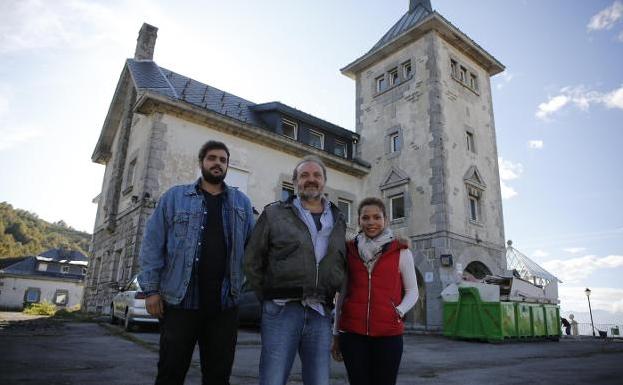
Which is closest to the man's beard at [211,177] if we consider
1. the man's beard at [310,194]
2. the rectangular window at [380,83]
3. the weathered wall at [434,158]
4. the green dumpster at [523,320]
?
the man's beard at [310,194]

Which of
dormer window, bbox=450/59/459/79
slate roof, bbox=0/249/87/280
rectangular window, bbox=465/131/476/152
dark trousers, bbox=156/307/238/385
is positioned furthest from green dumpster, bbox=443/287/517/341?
slate roof, bbox=0/249/87/280

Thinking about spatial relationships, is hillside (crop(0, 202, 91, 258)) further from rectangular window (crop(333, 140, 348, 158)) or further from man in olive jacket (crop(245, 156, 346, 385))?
man in olive jacket (crop(245, 156, 346, 385))

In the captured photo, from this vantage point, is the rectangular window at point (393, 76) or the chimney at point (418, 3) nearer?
the rectangular window at point (393, 76)

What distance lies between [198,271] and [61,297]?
5300 cm

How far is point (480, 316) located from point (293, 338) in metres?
10.9

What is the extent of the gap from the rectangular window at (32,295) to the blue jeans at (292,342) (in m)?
52.2

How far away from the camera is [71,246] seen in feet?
227

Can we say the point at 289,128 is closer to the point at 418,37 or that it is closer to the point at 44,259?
the point at 418,37

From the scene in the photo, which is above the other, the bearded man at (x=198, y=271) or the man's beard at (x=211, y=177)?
the man's beard at (x=211, y=177)

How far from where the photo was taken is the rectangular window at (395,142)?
1793 cm

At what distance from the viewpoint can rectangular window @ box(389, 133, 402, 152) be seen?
17.9 metres

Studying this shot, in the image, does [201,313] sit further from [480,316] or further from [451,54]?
[451,54]

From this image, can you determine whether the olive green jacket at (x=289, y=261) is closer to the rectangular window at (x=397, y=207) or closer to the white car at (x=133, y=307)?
the white car at (x=133, y=307)

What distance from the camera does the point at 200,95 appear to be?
16.0m
